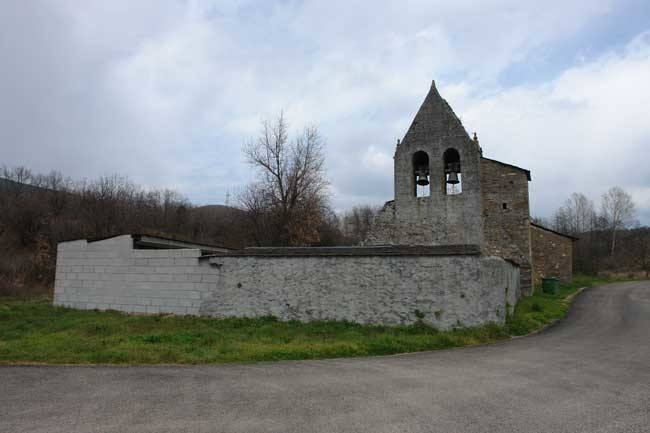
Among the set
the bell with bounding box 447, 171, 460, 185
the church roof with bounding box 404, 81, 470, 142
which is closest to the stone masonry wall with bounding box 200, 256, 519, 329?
the bell with bounding box 447, 171, 460, 185

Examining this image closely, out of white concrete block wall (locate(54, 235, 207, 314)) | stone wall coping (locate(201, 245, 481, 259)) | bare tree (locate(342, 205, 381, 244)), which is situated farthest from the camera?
bare tree (locate(342, 205, 381, 244))

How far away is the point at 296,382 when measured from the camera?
6.39 metres

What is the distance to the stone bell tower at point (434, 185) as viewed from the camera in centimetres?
1728

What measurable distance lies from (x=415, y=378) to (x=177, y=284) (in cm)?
884

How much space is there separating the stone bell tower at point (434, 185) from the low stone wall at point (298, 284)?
4.86 m

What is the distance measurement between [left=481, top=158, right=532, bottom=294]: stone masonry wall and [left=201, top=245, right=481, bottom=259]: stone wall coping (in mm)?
7532

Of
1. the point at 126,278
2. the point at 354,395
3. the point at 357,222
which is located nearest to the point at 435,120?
the point at 126,278

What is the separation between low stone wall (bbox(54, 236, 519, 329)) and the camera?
34.9 feet

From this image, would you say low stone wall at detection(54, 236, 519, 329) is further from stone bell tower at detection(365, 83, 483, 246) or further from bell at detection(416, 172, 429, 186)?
bell at detection(416, 172, 429, 186)

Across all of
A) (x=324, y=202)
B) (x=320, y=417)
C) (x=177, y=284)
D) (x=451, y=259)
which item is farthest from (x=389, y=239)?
(x=320, y=417)

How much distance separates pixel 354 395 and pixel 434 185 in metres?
13.3

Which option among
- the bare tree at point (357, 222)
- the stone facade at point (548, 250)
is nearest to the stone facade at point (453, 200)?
the stone facade at point (548, 250)

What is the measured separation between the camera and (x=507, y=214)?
18016 millimetres

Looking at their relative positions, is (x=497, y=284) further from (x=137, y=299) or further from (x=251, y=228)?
(x=251, y=228)
